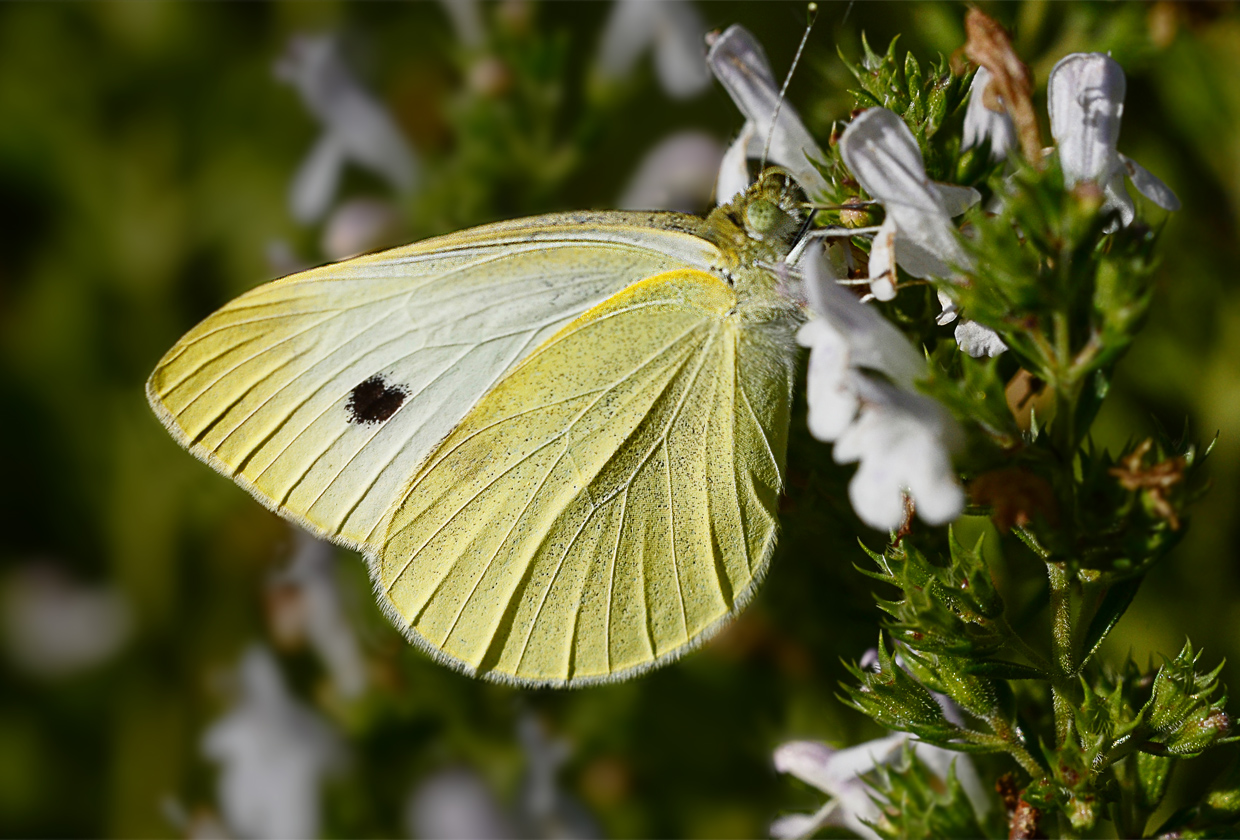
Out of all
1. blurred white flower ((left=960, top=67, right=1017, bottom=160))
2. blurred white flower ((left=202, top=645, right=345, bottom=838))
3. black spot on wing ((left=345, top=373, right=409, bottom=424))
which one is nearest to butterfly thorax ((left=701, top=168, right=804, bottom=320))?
blurred white flower ((left=960, top=67, right=1017, bottom=160))

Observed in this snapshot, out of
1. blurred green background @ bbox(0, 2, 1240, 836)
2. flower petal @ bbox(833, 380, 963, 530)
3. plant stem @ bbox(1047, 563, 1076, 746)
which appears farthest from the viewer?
blurred green background @ bbox(0, 2, 1240, 836)

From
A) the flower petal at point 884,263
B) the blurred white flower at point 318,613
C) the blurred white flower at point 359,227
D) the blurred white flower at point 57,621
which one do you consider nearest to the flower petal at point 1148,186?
the flower petal at point 884,263

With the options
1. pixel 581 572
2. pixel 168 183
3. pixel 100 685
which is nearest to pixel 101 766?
pixel 100 685

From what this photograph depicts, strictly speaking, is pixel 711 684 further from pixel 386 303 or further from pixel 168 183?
pixel 168 183

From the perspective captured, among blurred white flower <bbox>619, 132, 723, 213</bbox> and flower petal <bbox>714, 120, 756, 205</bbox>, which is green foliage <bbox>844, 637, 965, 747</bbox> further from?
blurred white flower <bbox>619, 132, 723, 213</bbox>

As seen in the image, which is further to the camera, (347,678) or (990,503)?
(347,678)

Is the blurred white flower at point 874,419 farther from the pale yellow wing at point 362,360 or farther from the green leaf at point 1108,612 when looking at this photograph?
the pale yellow wing at point 362,360
